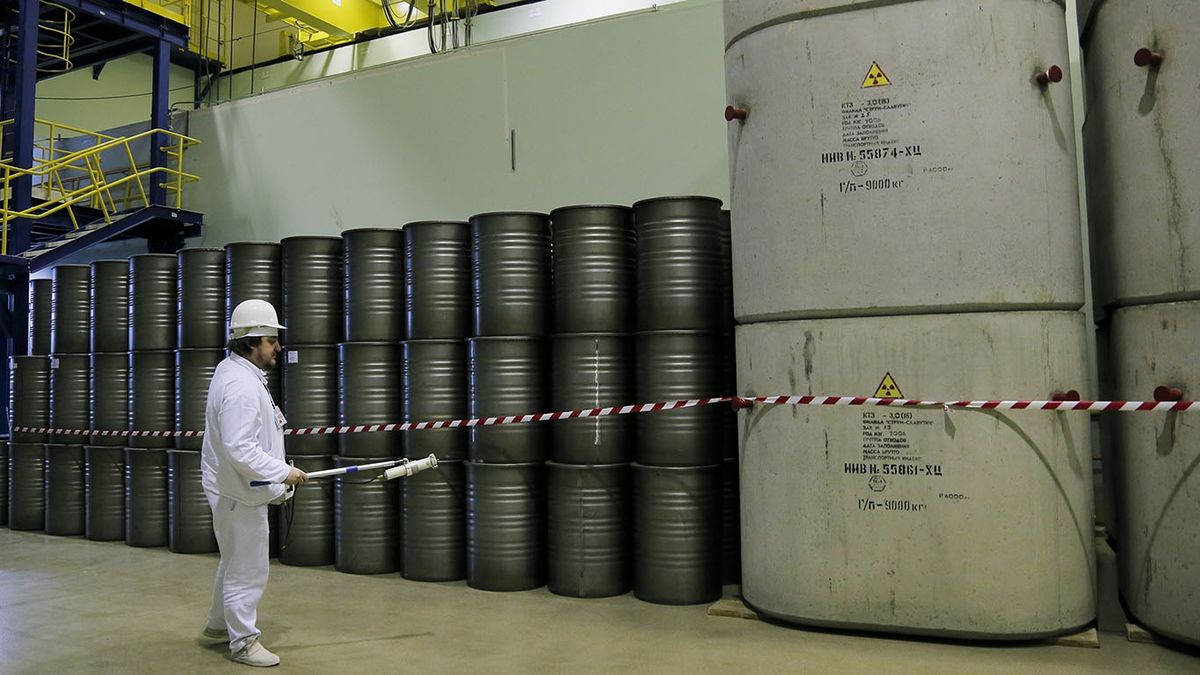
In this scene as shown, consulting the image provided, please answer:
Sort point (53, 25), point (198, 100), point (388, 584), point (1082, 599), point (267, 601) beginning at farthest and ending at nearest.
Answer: point (198, 100) < point (53, 25) < point (388, 584) < point (267, 601) < point (1082, 599)

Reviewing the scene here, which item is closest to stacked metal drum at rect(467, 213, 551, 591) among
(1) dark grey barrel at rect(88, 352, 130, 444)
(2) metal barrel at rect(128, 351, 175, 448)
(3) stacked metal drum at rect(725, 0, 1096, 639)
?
(3) stacked metal drum at rect(725, 0, 1096, 639)

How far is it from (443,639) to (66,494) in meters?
4.44

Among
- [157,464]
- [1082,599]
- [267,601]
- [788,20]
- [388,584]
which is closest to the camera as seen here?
[1082,599]

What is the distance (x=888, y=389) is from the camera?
152 inches

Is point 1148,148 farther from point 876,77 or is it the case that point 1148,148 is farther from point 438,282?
point 438,282

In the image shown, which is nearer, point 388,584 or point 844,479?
point 844,479

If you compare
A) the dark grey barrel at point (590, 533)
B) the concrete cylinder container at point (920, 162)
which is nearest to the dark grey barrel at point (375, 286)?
the dark grey barrel at point (590, 533)

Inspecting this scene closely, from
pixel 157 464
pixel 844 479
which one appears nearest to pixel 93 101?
pixel 157 464

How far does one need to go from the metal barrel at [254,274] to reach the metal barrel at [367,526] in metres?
1.44

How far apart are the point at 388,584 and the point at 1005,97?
13.4 feet

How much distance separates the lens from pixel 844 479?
391cm

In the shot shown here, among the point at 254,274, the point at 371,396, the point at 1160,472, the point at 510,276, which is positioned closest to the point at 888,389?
the point at 1160,472

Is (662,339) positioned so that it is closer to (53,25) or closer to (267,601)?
(267,601)

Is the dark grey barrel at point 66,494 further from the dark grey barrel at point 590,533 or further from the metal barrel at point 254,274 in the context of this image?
the dark grey barrel at point 590,533
